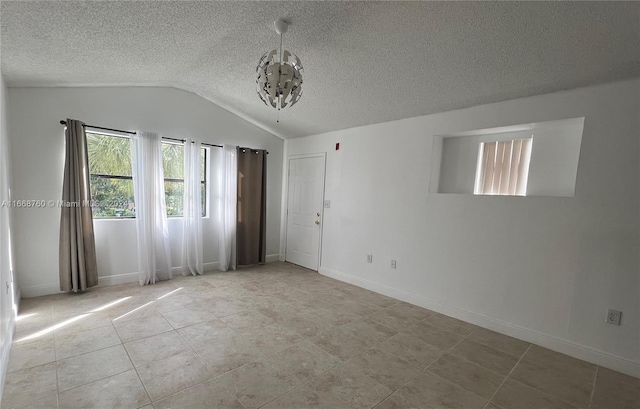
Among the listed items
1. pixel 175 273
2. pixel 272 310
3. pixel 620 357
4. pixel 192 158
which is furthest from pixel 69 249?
pixel 620 357

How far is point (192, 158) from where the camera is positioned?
14.1 ft

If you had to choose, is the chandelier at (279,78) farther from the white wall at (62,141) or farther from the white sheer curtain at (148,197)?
the white wall at (62,141)

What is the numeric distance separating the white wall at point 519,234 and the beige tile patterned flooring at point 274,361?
29cm

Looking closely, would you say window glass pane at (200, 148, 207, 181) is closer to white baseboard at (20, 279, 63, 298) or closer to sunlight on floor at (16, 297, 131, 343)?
sunlight on floor at (16, 297, 131, 343)

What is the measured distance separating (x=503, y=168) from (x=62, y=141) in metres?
5.23

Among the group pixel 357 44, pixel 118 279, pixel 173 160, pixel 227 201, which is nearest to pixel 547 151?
pixel 357 44

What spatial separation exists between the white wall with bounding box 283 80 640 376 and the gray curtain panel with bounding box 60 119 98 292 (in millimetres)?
3556

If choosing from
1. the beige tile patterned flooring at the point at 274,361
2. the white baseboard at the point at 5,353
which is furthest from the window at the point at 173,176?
the white baseboard at the point at 5,353

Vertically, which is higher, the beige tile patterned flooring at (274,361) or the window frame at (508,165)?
the window frame at (508,165)

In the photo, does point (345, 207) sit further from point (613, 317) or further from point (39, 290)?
point (39, 290)

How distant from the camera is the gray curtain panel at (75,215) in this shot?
10.7 ft

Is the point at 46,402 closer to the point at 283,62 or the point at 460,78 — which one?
the point at 283,62

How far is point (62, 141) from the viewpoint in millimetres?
3320

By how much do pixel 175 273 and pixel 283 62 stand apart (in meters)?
3.79
